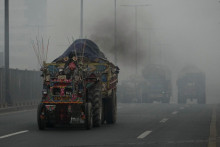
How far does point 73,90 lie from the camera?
16594mm

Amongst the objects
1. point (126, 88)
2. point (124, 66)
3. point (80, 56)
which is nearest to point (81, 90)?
point (80, 56)

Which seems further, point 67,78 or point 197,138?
point 67,78

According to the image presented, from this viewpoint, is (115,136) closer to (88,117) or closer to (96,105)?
(88,117)

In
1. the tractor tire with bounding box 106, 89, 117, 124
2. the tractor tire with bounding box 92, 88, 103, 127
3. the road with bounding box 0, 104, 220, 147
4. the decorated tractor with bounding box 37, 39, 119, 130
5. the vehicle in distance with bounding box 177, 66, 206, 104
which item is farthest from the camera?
the vehicle in distance with bounding box 177, 66, 206, 104

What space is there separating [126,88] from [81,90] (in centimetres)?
3570

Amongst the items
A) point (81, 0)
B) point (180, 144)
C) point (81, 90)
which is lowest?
point (180, 144)

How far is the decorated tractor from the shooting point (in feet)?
54.4

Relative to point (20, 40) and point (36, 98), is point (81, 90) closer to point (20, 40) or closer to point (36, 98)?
point (36, 98)

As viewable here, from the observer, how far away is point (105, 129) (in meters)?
17.5

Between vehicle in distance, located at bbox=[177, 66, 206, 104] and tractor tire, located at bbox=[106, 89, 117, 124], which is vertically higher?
vehicle in distance, located at bbox=[177, 66, 206, 104]

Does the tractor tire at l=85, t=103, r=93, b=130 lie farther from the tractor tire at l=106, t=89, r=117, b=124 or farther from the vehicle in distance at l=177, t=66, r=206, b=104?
the vehicle in distance at l=177, t=66, r=206, b=104

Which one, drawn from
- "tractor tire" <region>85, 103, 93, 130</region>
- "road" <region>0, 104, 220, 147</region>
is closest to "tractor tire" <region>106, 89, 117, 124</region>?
"road" <region>0, 104, 220, 147</region>

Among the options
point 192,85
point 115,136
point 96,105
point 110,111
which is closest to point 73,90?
point 96,105

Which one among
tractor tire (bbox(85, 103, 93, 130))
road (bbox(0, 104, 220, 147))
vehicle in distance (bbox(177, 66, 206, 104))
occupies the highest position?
vehicle in distance (bbox(177, 66, 206, 104))
